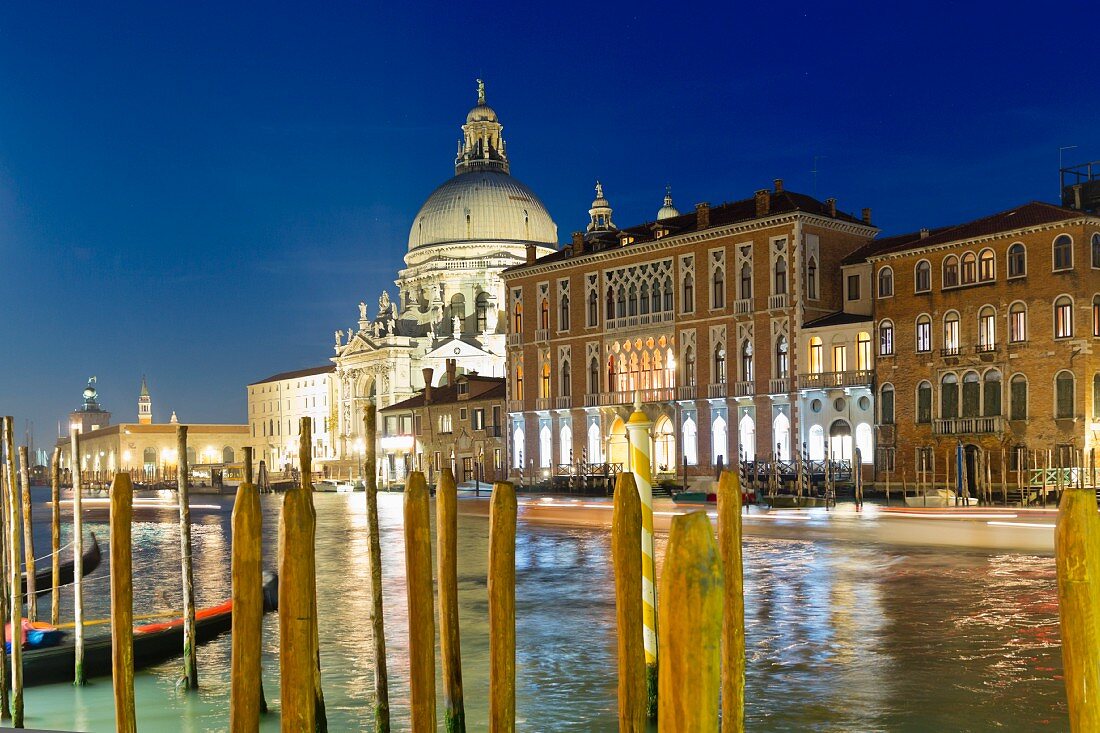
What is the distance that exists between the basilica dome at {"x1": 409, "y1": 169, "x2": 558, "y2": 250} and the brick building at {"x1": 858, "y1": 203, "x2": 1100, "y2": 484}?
39.9 m

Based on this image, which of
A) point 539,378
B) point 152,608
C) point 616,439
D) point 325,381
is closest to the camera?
point 152,608

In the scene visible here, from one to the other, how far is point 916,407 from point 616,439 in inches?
506

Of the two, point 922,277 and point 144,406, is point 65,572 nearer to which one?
point 922,277

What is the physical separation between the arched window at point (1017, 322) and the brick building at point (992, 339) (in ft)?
0.11

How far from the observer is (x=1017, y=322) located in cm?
3334

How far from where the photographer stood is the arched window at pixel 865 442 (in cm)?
3753

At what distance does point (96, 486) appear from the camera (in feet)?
285

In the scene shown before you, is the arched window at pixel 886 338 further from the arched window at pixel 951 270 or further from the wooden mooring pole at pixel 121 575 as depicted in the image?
the wooden mooring pole at pixel 121 575

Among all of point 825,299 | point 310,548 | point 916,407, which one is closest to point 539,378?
point 825,299

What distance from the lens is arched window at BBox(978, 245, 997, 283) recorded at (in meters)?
33.9

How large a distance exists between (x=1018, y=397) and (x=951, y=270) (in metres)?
3.99

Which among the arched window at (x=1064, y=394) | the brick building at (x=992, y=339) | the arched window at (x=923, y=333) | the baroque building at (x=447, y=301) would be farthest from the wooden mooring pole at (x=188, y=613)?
the baroque building at (x=447, y=301)

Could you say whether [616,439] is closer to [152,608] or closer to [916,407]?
[916,407]

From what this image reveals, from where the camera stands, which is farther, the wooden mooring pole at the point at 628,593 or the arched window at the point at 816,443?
the arched window at the point at 816,443
